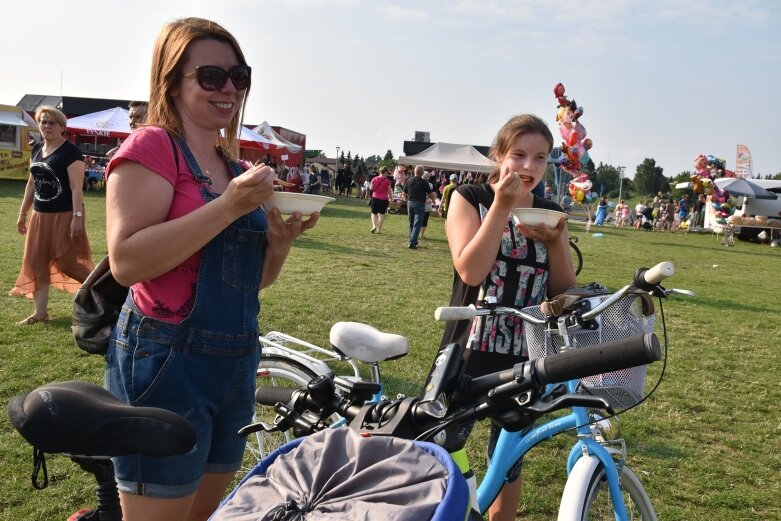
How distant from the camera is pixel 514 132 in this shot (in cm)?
270

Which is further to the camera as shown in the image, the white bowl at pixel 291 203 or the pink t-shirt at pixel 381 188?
the pink t-shirt at pixel 381 188

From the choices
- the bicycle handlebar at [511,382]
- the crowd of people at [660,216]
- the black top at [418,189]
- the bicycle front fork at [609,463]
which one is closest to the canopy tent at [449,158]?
the crowd of people at [660,216]

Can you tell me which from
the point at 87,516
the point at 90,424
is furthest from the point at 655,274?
the point at 87,516

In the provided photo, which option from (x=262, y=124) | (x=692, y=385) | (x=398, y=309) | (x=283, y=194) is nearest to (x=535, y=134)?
(x=283, y=194)

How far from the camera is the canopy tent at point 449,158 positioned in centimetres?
2939

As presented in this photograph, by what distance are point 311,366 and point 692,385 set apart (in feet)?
14.1

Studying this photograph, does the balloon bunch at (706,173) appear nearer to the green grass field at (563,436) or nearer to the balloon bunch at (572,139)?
the balloon bunch at (572,139)

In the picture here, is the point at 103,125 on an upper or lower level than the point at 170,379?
upper

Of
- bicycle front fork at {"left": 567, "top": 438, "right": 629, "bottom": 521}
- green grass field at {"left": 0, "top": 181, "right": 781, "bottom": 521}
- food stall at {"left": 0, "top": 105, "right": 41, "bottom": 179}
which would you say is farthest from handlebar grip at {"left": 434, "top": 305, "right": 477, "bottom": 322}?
food stall at {"left": 0, "top": 105, "right": 41, "bottom": 179}

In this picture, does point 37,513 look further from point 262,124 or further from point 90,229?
point 262,124

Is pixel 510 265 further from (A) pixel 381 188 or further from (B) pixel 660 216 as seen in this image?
(B) pixel 660 216

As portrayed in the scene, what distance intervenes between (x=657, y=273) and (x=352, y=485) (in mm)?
1154

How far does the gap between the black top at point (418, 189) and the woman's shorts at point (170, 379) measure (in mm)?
13310

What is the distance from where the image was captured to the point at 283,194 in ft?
6.21
